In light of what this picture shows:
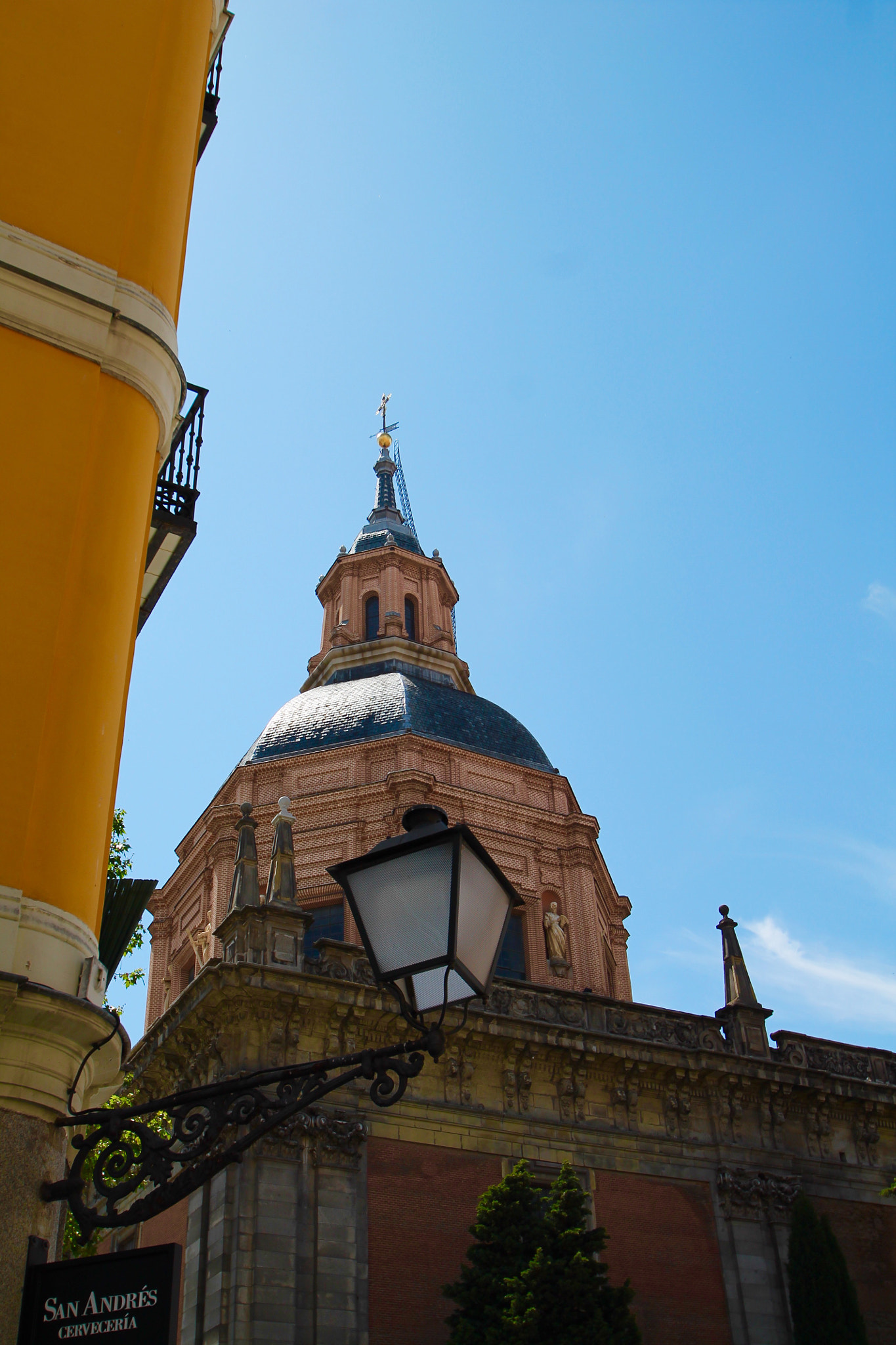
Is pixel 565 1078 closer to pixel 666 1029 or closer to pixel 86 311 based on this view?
pixel 666 1029

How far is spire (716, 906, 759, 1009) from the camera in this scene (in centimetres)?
2341

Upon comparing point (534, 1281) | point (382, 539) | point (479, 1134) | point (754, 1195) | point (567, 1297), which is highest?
point (382, 539)

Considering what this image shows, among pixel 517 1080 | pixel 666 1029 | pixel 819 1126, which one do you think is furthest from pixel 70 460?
pixel 819 1126

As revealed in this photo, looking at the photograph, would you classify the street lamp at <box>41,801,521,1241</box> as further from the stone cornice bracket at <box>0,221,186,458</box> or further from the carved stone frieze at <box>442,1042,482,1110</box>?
the carved stone frieze at <box>442,1042,482,1110</box>

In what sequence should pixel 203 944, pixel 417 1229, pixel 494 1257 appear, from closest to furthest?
pixel 494 1257 < pixel 417 1229 < pixel 203 944

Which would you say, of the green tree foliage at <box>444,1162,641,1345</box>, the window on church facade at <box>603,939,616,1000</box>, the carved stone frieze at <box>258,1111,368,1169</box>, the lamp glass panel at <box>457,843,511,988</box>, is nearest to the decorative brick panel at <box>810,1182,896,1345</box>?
the green tree foliage at <box>444,1162,641,1345</box>

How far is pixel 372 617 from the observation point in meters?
38.5

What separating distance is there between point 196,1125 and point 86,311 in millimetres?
5141

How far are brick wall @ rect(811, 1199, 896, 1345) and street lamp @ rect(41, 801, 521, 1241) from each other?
18.6m

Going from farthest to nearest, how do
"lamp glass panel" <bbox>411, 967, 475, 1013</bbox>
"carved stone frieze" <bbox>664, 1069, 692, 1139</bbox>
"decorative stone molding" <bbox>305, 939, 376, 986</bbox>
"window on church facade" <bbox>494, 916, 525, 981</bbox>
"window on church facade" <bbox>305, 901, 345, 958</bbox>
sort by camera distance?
"window on church facade" <bbox>494, 916, 525, 981</bbox>
"window on church facade" <bbox>305, 901, 345, 958</bbox>
"carved stone frieze" <bbox>664, 1069, 692, 1139</bbox>
"decorative stone molding" <bbox>305, 939, 376, 986</bbox>
"lamp glass panel" <bbox>411, 967, 475, 1013</bbox>

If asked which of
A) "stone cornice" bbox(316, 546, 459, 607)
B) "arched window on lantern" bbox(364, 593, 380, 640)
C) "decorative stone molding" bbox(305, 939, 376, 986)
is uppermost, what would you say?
"stone cornice" bbox(316, 546, 459, 607)

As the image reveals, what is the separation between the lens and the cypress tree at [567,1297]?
1556 centimetres

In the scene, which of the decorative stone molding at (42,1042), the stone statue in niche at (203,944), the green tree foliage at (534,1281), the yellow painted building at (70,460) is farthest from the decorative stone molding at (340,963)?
the decorative stone molding at (42,1042)

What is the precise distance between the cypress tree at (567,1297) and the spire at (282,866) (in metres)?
6.27
